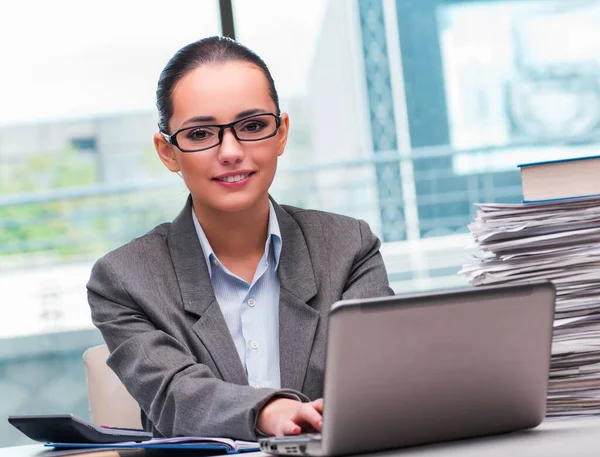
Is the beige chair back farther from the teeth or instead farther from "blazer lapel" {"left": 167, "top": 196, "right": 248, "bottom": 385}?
the teeth

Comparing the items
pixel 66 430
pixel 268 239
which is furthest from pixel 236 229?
pixel 66 430

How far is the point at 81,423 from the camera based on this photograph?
112 centimetres

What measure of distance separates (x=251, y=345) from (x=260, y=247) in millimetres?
209

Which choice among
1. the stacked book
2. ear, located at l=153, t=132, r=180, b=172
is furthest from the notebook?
ear, located at l=153, t=132, r=180, b=172

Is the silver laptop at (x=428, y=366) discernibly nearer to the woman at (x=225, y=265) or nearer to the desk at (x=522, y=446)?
the desk at (x=522, y=446)

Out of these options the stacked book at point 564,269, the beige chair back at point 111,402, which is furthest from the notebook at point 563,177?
the beige chair back at point 111,402

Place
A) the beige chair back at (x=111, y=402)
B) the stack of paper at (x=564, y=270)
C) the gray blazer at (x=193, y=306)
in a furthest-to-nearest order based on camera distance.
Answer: the beige chair back at (x=111, y=402) → the gray blazer at (x=193, y=306) → the stack of paper at (x=564, y=270)

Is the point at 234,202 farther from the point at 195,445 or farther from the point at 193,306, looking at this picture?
the point at 195,445

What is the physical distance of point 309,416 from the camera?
1.02 meters

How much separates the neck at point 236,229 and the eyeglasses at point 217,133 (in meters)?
0.15

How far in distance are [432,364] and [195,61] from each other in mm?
852

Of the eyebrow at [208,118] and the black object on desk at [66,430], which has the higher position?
the eyebrow at [208,118]

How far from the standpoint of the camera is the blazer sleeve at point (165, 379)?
3.93 feet

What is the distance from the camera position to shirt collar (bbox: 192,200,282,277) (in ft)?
5.36
